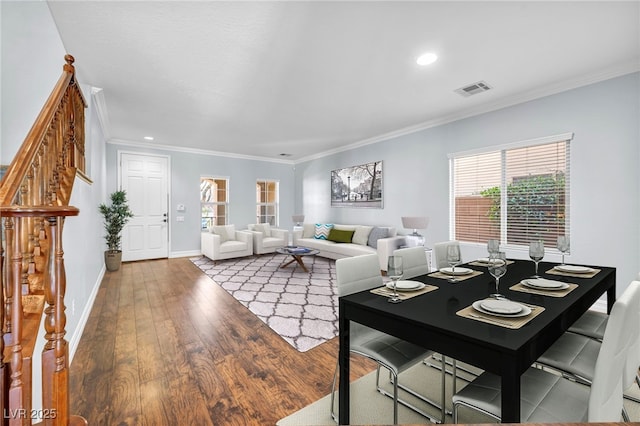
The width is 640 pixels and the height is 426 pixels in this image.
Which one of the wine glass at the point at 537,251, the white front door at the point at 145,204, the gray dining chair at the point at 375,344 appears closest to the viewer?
the gray dining chair at the point at 375,344

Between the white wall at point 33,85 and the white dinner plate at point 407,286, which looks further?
the white wall at point 33,85

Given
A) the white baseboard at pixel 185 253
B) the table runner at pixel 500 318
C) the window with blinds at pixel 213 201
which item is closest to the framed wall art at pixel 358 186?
the window with blinds at pixel 213 201

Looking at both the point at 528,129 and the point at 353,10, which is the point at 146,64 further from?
the point at 528,129

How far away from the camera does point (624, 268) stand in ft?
10.2

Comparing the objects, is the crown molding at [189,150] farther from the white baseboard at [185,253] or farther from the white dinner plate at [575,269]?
the white dinner plate at [575,269]

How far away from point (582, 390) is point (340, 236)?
5011 mm

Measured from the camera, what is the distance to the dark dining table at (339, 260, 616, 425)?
956 mm

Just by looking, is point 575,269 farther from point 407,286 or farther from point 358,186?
point 358,186

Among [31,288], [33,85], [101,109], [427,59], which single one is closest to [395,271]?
[31,288]

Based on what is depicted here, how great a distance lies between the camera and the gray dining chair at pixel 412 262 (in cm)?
228

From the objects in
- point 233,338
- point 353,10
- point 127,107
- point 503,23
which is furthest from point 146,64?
point 503,23

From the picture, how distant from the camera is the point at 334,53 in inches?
110

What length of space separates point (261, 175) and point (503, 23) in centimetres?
649

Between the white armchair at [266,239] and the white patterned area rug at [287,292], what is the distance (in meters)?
0.32
